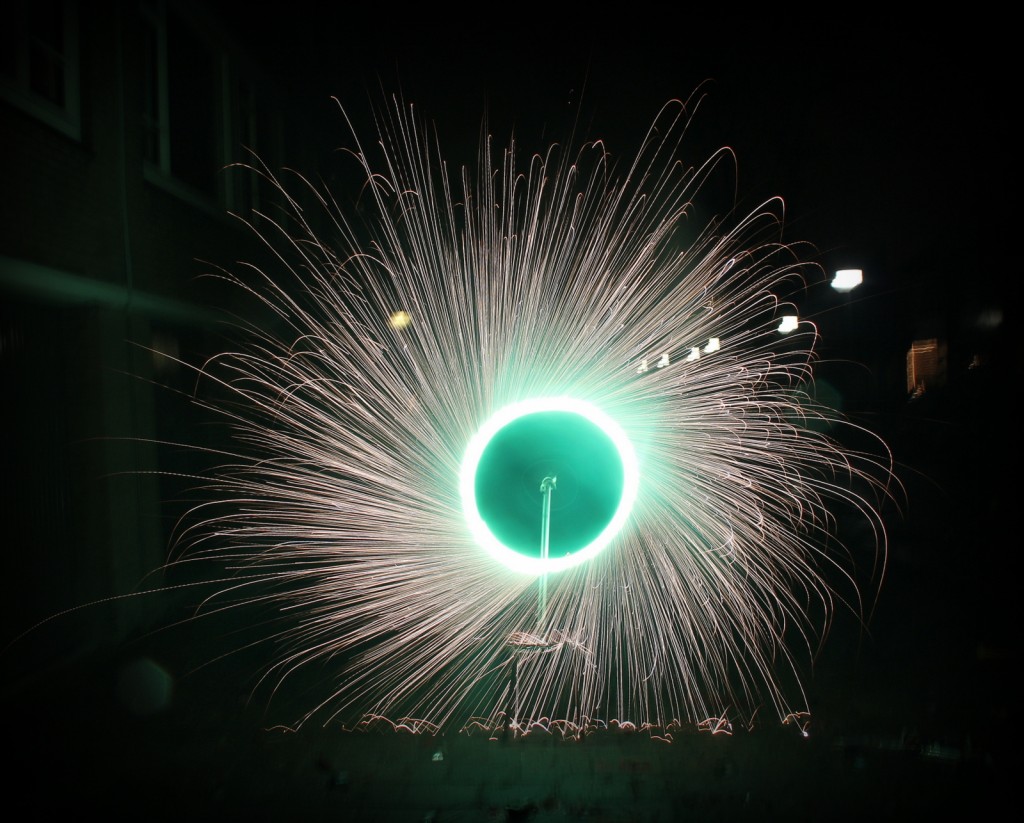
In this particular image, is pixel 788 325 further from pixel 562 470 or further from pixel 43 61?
pixel 43 61

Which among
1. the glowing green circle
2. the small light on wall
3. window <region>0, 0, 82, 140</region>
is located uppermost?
window <region>0, 0, 82, 140</region>

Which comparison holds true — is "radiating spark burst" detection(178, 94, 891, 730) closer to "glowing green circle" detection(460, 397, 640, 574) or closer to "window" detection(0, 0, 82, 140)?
"glowing green circle" detection(460, 397, 640, 574)

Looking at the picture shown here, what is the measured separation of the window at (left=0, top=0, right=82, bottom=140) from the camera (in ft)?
18.1

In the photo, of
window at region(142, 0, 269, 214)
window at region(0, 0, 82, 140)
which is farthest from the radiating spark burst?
window at region(142, 0, 269, 214)

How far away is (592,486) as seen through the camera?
3.24 meters

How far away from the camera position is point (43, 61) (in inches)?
239

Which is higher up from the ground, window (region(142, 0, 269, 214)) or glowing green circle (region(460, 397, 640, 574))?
window (region(142, 0, 269, 214))

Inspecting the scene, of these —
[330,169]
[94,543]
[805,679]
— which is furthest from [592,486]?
[330,169]

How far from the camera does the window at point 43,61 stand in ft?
18.1

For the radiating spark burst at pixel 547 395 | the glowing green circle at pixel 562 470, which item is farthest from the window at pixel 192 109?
the glowing green circle at pixel 562 470

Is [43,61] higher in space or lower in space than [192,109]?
lower

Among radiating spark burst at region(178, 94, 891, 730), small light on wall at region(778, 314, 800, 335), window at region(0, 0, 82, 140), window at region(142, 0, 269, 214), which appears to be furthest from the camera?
window at region(142, 0, 269, 214)

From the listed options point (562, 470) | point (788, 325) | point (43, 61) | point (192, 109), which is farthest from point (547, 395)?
point (192, 109)

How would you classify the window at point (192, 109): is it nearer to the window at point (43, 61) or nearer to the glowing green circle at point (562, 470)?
the window at point (43, 61)
